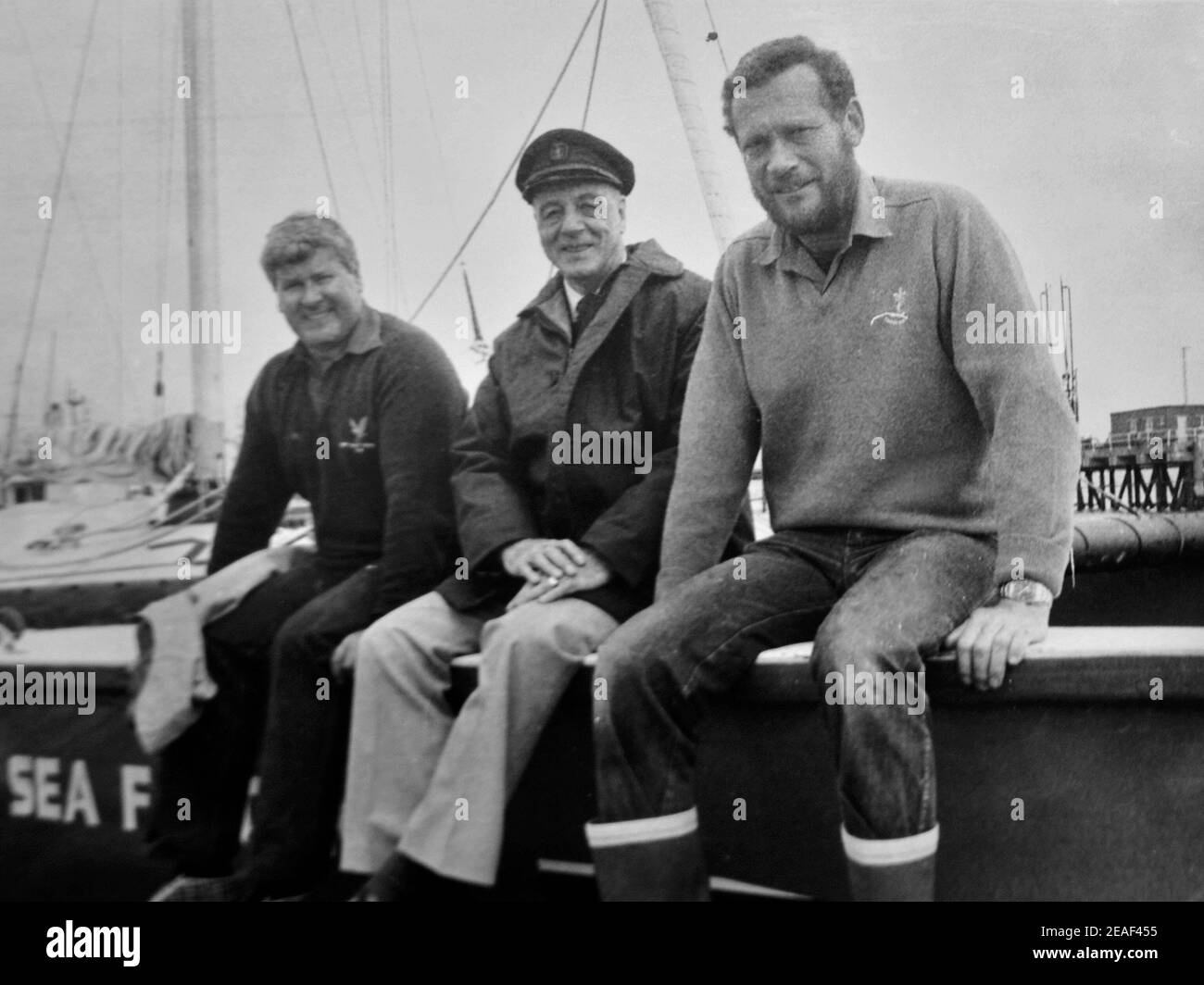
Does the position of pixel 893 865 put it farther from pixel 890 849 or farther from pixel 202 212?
pixel 202 212

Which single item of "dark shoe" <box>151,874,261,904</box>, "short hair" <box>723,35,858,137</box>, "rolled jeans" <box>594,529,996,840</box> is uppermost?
"short hair" <box>723,35,858,137</box>

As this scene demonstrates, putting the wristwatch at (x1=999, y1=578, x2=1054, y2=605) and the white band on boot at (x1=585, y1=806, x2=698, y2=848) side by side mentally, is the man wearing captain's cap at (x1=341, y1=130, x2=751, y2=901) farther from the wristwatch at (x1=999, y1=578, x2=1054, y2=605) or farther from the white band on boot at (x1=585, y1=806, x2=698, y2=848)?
the wristwatch at (x1=999, y1=578, x2=1054, y2=605)

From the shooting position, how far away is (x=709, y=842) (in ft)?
6.53

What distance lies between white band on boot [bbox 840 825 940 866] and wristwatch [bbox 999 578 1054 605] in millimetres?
370

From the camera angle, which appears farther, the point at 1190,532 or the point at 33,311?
the point at 33,311

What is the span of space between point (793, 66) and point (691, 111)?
0.68 ft

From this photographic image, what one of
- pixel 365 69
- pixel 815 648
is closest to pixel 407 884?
pixel 815 648

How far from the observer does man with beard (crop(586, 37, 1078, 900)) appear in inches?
70.4

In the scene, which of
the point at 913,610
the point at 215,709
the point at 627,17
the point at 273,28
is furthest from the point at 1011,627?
the point at 273,28

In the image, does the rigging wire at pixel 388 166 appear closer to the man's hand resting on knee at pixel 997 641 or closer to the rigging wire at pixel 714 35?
the rigging wire at pixel 714 35

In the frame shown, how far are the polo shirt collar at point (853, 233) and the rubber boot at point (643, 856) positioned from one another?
91 centimetres

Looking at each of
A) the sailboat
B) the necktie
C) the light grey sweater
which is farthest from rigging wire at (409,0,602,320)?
the light grey sweater

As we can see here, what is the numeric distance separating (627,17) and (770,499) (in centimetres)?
91
